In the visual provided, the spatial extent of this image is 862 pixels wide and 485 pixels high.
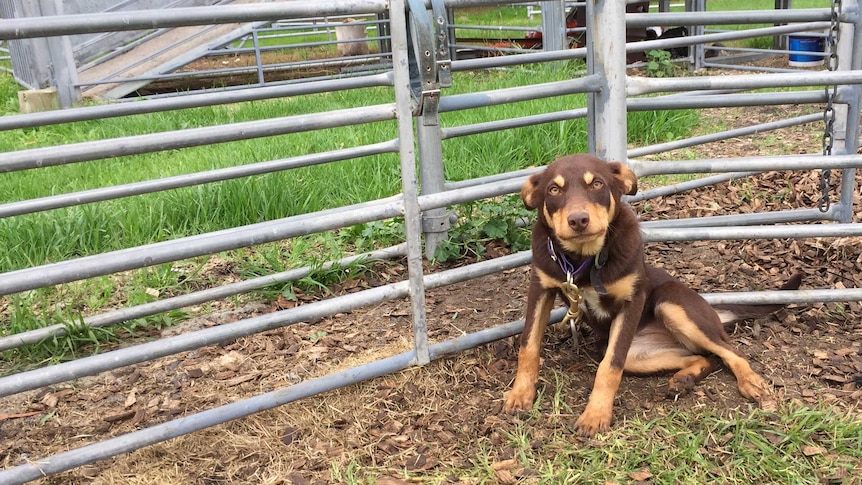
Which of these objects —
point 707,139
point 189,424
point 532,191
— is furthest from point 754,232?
point 189,424

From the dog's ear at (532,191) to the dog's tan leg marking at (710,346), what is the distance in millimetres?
662

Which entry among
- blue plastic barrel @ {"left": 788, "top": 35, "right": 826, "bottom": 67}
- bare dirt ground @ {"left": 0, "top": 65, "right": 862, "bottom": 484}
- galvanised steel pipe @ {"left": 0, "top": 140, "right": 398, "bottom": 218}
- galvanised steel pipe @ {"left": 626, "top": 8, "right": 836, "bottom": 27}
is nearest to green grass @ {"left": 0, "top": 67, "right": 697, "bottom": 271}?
galvanised steel pipe @ {"left": 0, "top": 140, "right": 398, "bottom": 218}

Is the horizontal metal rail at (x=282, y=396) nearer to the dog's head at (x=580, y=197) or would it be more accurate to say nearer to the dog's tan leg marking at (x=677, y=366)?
the dog's tan leg marking at (x=677, y=366)

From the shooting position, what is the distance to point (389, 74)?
2.72 m

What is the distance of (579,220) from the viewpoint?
2350 mm

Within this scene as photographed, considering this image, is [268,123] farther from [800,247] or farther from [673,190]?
[800,247]

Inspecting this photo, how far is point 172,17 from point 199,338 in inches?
40.7

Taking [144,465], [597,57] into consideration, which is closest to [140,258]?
[144,465]

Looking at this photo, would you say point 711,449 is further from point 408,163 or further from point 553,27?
point 553,27

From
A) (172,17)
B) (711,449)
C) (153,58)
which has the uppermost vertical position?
(153,58)

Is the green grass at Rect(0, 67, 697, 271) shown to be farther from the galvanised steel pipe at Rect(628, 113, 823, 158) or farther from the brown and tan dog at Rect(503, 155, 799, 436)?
the brown and tan dog at Rect(503, 155, 799, 436)

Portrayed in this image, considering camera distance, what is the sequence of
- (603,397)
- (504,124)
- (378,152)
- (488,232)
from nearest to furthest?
(603,397) → (378,152) → (488,232) → (504,124)

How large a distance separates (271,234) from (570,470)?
1259 millimetres

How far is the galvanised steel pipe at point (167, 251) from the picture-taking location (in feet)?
7.16
